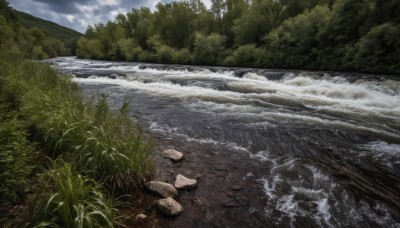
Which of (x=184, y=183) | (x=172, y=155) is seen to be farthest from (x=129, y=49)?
(x=184, y=183)

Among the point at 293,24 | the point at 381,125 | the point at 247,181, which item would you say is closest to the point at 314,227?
the point at 247,181

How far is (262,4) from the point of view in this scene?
1185 inches

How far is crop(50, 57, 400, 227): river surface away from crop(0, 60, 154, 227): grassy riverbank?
2259 mm

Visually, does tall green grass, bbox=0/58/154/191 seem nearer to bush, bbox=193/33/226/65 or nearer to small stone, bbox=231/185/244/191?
small stone, bbox=231/185/244/191

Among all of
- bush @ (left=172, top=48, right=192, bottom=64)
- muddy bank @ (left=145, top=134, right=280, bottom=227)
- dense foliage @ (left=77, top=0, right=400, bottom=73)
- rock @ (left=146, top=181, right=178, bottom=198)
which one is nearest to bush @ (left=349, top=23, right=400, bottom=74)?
dense foliage @ (left=77, top=0, right=400, bottom=73)

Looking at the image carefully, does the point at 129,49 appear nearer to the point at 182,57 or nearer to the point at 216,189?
the point at 182,57

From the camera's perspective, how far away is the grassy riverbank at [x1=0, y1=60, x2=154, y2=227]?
7.94ft

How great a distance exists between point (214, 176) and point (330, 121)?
17.7 ft

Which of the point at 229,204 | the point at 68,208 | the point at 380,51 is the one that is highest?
the point at 380,51

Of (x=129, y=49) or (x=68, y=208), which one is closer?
(x=68, y=208)

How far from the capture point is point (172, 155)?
5043 millimetres

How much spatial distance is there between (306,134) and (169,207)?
16.1 feet

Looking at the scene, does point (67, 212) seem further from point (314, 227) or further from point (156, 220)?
point (314, 227)

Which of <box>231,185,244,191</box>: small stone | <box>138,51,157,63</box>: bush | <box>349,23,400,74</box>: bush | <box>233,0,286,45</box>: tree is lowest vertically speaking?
<box>231,185,244,191</box>: small stone
